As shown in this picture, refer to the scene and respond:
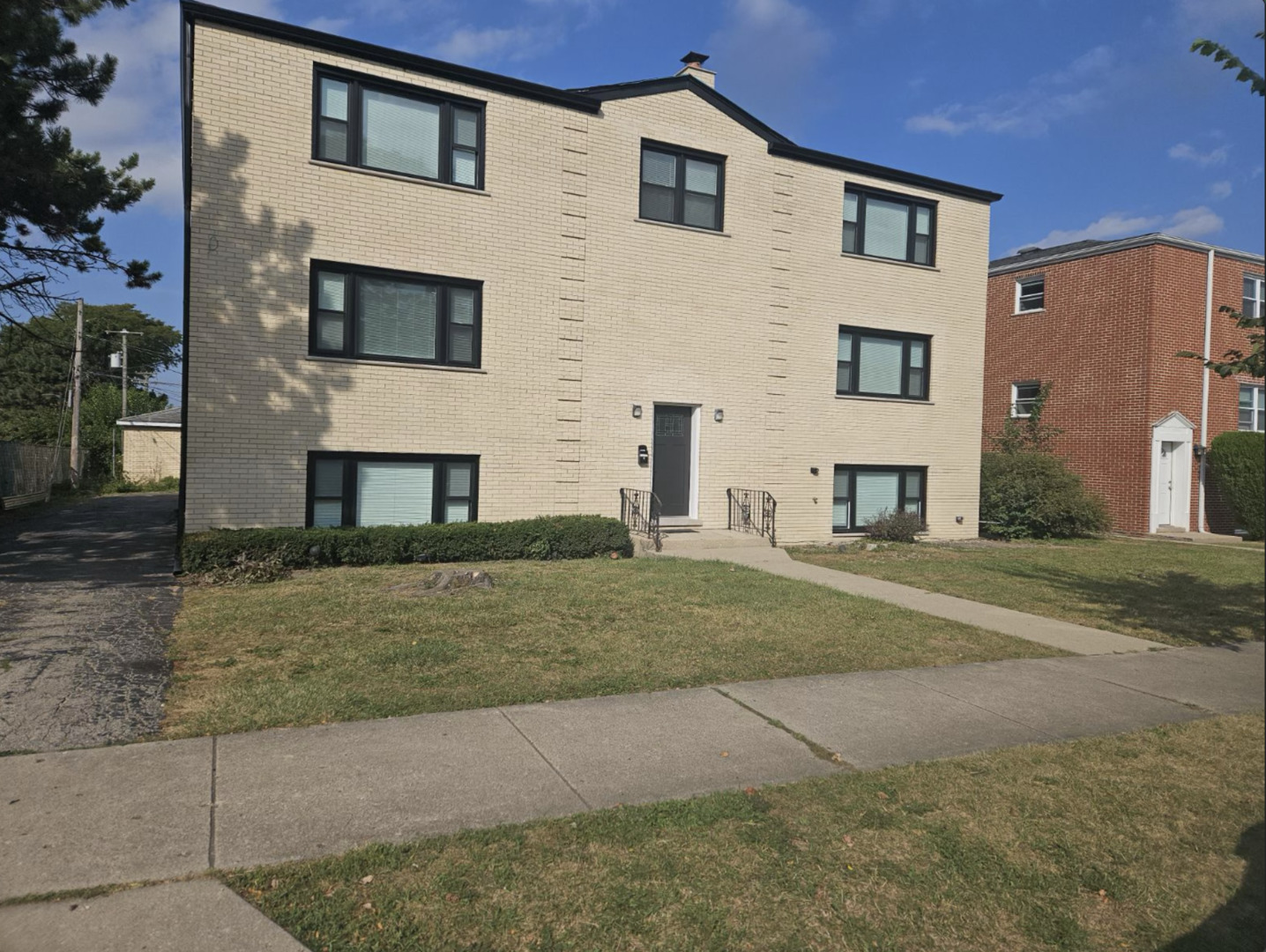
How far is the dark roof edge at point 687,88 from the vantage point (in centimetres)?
1572

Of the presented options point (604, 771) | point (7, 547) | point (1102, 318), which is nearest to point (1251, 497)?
point (604, 771)

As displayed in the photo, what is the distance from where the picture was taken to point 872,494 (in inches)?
747

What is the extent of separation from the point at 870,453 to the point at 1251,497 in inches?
697

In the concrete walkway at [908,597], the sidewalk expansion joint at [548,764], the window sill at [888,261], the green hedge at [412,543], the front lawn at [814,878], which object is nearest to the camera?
the front lawn at [814,878]

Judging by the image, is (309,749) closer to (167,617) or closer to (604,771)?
(604,771)

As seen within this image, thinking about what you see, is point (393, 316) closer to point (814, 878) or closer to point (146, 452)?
point (814, 878)

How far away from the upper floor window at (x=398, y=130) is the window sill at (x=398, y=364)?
3.13 meters

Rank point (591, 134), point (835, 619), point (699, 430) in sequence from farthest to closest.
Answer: point (699, 430), point (591, 134), point (835, 619)

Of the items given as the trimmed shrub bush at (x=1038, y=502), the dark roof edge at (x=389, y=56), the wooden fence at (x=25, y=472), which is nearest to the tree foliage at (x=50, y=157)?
the dark roof edge at (x=389, y=56)

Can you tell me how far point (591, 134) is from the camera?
15656 millimetres

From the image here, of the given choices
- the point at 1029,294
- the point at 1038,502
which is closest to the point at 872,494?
the point at 1038,502

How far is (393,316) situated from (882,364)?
10.6m

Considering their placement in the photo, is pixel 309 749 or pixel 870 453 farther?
pixel 870 453

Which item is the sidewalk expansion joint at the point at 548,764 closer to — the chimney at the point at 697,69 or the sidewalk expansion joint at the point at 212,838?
the sidewalk expansion joint at the point at 212,838
